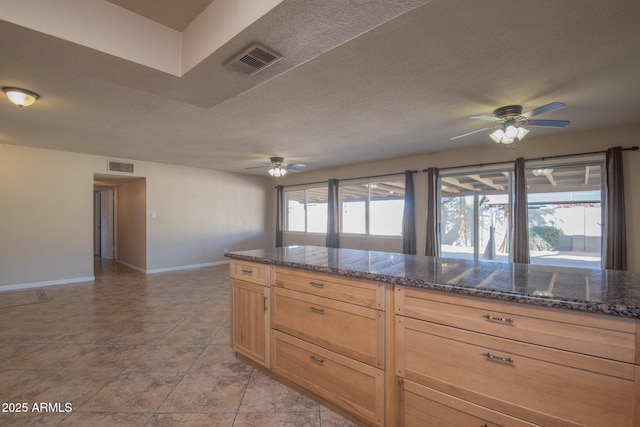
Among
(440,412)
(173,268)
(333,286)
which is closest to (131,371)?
(333,286)

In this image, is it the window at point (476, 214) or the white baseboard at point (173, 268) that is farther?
the white baseboard at point (173, 268)

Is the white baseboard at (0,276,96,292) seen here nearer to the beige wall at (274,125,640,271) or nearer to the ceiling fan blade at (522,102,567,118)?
the beige wall at (274,125,640,271)

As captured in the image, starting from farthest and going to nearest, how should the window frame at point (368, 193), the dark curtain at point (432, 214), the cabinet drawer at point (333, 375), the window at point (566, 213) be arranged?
the window frame at point (368, 193)
the dark curtain at point (432, 214)
the window at point (566, 213)
the cabinet drawer at point (333, 375)

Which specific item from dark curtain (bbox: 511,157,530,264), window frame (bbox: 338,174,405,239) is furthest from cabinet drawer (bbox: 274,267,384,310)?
window frame (bbox: 338,174,405,239)

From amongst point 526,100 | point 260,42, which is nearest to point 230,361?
point 260,42

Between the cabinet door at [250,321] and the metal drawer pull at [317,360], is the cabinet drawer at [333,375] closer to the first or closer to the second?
the metal drawer pull at [317,360]

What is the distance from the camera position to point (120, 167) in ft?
19.9

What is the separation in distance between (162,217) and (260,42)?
19.8 ft

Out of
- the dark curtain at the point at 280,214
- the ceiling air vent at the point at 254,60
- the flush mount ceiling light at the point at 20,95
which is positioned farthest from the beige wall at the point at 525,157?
the flush mount ceiling light at the point at 20,95

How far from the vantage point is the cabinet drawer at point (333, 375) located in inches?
66.1

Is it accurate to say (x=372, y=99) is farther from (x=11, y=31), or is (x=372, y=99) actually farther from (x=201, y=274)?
(x=201, y=274)

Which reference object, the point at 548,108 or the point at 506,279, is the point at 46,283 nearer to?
the point at 506,279

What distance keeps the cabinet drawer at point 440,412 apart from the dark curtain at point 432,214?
13.6 feet

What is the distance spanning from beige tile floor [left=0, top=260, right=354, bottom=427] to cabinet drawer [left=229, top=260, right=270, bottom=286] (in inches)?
30.3
